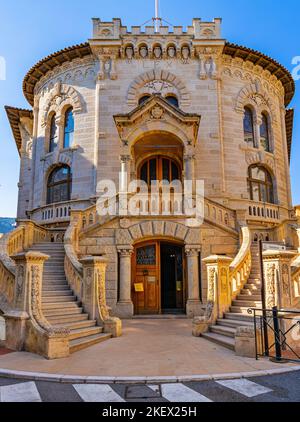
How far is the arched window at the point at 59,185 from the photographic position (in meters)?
21.1

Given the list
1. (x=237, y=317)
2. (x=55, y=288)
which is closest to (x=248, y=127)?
(x=237, y=317)

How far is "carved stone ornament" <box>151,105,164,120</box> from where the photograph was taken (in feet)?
57.0

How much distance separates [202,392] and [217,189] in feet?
47.5

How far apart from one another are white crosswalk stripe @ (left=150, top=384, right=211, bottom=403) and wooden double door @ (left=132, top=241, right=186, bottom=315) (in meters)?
9.51

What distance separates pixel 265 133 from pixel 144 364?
19416 millimetres

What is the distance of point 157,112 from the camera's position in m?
17.4

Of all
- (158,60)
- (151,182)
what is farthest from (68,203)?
(158,60)

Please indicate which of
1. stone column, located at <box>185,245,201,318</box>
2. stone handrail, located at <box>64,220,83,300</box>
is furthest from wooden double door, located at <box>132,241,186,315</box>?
stone handrail, located at <box>64,220,83,300</box>

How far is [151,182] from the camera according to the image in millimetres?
19875

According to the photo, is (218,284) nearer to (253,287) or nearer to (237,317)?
(237,317)

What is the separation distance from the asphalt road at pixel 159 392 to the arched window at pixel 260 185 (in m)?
15.8

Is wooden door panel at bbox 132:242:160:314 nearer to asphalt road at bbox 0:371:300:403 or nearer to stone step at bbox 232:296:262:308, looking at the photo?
stone step at bbox 232:296:262:308

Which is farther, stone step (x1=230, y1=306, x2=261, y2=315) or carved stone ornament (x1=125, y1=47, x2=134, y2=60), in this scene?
carved stone ornament (x1=125, y1=47, x2=134, y2=60)

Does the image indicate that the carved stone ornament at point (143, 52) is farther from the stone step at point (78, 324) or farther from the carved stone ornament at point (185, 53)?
the stone step at point (78, 324)
